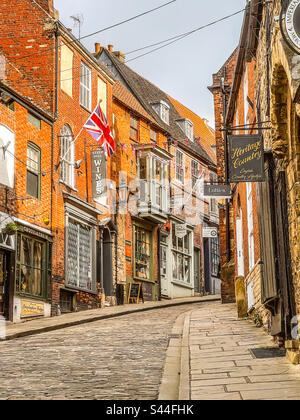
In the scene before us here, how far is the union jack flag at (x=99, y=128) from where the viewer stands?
2147 centimetres

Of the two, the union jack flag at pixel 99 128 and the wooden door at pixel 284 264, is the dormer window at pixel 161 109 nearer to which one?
the union jack flag at pixel 99 128

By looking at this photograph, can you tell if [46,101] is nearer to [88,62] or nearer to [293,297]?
[88,62]

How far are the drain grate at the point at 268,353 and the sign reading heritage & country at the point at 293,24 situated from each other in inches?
193

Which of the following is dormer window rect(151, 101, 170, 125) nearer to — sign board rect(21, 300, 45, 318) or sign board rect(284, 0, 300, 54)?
sign board rect(21, 300, 45, 318)

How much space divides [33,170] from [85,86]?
593 centimetres

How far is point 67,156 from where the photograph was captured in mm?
23125

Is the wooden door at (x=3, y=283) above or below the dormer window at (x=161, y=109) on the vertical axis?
below

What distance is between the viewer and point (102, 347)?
1223 centimetres

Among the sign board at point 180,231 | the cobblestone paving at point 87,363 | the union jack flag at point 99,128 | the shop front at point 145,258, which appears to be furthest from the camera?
the sign board at point 180,231

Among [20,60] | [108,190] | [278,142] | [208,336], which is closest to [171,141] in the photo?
[108,190]

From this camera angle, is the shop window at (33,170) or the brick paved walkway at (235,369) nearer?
the brick paved walkway at (235,369)

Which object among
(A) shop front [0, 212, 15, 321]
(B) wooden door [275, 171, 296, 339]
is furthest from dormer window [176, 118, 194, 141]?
(B) wooden door [275, 171, 296, 339]

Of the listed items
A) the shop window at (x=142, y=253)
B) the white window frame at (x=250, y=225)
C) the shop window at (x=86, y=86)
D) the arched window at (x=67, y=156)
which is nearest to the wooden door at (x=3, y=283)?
the arched window at (x=67, y=156)

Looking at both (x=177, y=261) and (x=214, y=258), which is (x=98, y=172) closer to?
(x=177, y=261)
